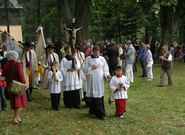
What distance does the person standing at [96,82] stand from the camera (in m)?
15.0

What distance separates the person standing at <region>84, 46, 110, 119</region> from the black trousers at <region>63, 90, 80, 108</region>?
1.43 metres

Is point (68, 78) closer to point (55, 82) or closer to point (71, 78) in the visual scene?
point (71, 78)

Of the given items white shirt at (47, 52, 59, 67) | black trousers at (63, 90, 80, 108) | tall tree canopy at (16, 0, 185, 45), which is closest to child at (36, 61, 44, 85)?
white shirt at (47, 52, 59, 67)

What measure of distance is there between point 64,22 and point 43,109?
42.4ft

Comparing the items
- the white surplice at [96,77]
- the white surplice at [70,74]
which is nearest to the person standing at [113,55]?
the white surplice at [70,74]

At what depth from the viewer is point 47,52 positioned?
1888cm

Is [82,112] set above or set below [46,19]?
below

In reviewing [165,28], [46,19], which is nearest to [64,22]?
[165,28]

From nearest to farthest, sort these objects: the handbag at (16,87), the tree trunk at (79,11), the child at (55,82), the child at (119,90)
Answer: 1. the handbag at (16,87)
2. the child at (119,90)
3. the child at (55,82)
4. the tree trunk at (79,11)

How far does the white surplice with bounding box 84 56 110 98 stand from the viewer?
15102mm

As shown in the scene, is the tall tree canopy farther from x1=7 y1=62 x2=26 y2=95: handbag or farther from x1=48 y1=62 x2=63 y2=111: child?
x1=7 y1=62 x2=26 y2=95: handbag

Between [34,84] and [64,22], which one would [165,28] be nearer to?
[64,22]

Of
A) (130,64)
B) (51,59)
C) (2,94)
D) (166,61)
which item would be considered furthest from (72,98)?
(130,64)

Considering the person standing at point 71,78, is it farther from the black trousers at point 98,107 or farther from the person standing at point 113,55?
the person standing at point 113,55
